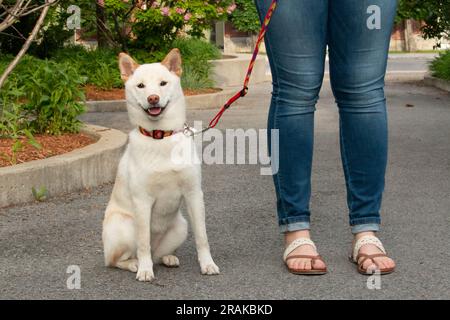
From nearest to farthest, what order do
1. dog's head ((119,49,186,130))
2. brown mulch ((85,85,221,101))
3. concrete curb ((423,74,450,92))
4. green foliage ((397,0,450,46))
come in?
dog's head ((119,49,186,130)) → brown mulch ((85,85,221,101)) → green foliage ((397,0,450,46)) → concrete curb ((423,74,450,92))

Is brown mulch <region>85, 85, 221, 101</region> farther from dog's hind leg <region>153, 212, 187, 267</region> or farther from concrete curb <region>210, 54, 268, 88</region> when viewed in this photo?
dog's hind leg <region>153, 212, 187, 267</region>

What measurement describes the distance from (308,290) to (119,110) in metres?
8.30

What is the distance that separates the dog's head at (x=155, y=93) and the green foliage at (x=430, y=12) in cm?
1111

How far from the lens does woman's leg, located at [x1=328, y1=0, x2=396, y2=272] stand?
12.7 feet

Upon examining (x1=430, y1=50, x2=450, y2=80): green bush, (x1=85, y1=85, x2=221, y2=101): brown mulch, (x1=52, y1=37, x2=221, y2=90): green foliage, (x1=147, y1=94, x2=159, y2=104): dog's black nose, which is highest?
(x1=147, y1=94, x2=159, y2=104): dog's black nose

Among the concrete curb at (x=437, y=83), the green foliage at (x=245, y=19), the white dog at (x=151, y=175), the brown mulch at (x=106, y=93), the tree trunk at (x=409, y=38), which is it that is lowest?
the tree trunk at (x=409, y=38)

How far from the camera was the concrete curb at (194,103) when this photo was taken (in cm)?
1170

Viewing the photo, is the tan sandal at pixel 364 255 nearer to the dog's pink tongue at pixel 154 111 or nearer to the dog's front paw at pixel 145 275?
the dog's front paw at pixel 145 275

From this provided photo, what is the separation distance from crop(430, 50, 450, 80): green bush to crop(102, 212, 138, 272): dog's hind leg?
12.3 meters

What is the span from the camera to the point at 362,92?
3969 mm

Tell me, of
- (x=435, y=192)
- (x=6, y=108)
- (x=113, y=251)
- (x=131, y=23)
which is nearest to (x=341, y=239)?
(x=113, y=251)

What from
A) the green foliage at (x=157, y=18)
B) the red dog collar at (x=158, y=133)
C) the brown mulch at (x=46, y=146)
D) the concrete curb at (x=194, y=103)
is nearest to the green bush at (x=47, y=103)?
the brown mulch at (x=46, y=146)

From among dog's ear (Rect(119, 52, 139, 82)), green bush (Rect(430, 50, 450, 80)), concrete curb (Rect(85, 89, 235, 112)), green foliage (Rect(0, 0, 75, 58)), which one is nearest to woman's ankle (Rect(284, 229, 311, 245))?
dog's ear (Rect(119, 52, 139, 82))

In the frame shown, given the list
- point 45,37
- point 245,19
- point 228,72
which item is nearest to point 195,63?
point 228,72
